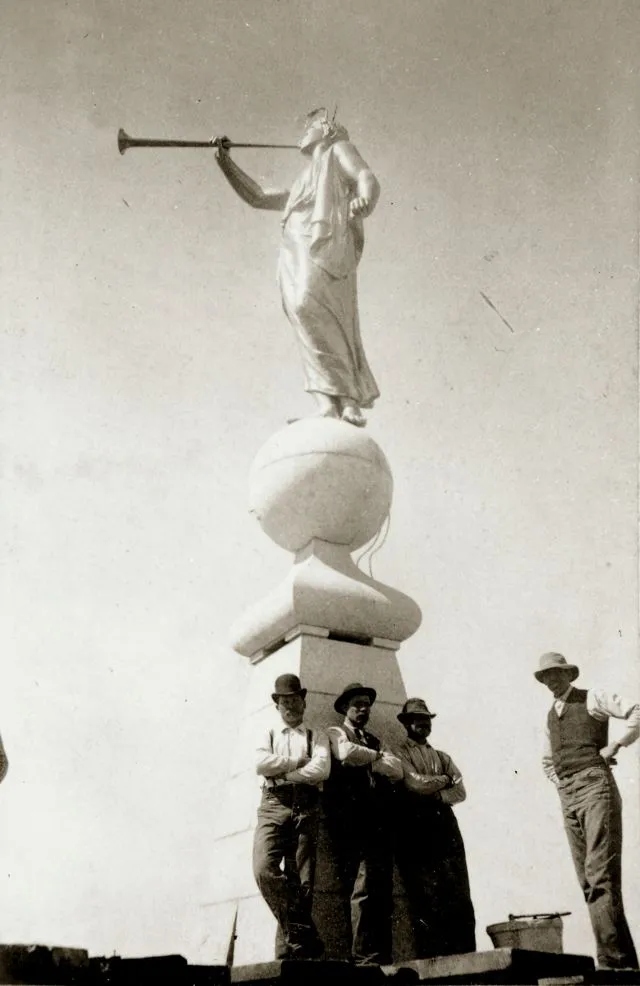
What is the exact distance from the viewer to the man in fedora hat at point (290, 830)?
5266 mm

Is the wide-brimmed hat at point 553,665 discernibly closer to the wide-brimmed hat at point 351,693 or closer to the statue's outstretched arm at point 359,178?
the wide-brimmed hat at point 351,693

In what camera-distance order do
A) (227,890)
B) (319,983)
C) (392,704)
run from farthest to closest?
(392,704) → (227,890) → (319,983)

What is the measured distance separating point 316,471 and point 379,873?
303 centimetres

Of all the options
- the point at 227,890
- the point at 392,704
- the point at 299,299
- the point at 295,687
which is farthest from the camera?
the point at 299,299

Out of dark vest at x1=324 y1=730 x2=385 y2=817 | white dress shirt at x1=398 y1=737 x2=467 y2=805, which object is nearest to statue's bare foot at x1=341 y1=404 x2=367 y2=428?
white dress shirt at x1=398 y1=737 x2=467 y2=805

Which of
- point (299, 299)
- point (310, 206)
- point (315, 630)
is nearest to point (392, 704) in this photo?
point (315, 630)

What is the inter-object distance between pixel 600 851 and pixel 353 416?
3913mm

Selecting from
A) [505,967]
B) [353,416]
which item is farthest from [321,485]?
[505,967]

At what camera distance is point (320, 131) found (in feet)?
29.5

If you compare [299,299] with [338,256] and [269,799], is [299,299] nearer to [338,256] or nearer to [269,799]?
[338,256]

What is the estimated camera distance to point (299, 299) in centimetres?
825

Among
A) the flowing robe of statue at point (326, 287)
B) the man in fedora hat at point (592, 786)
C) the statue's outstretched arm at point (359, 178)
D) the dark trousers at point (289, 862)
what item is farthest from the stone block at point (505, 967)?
the statue's outstretched arm at point (359, 178)

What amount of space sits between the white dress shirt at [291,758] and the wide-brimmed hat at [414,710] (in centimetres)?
79

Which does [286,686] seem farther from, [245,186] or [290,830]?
[245,186]
